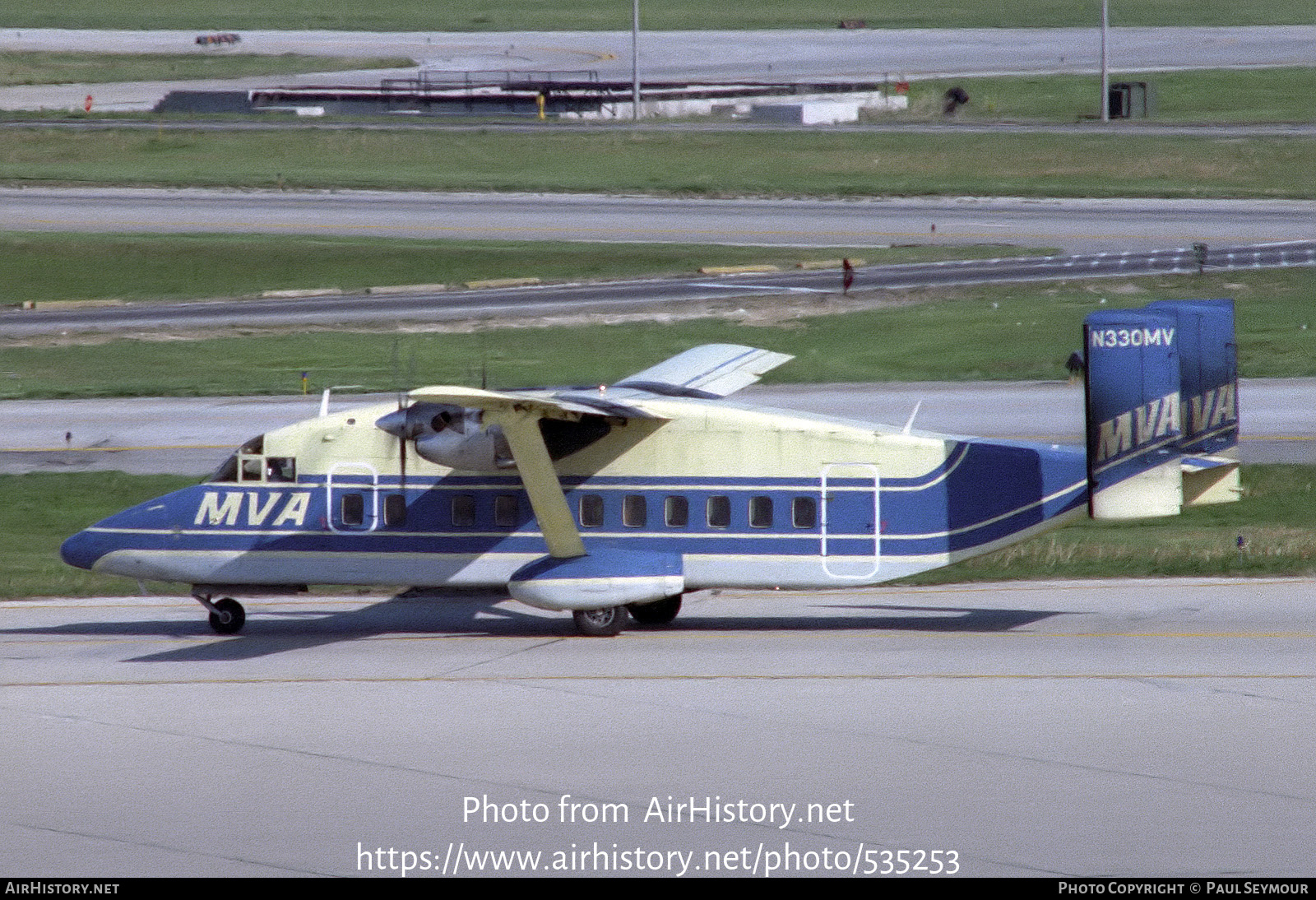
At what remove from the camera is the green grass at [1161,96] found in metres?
86.7

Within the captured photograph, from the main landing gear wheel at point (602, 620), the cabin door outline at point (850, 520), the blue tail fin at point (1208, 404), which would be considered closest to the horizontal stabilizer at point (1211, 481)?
the blue tail fin at point (1208, 404)

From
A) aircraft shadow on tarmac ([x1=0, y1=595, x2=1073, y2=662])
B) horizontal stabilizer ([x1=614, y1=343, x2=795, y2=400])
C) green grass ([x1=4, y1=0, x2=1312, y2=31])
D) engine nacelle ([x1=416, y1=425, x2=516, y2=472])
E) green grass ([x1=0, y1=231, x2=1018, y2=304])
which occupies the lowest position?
aircraft shadow on tarmac ([x1=0, y1=595, x2=1073, y2=662])

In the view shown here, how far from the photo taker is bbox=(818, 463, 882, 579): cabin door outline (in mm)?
22641

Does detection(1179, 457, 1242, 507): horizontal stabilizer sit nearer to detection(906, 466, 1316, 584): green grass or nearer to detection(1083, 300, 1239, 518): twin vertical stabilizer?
detection(1083, 300, 1239, 518): twin vertical stabilizer

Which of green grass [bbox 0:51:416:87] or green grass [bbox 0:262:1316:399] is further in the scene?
green grass [bbox 0:51:416:87]

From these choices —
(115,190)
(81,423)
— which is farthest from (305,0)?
(81,423)

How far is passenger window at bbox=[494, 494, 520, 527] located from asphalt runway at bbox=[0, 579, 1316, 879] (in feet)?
5.21

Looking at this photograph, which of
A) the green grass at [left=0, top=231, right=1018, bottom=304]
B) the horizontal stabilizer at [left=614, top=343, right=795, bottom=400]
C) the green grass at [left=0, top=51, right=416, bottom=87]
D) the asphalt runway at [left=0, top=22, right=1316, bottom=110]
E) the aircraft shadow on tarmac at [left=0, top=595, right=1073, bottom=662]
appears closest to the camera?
the aircraft shadow on tarmac at [left=0, top=595, right=1073, bottom=662]

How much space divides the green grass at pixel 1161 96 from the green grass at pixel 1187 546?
5733 cm

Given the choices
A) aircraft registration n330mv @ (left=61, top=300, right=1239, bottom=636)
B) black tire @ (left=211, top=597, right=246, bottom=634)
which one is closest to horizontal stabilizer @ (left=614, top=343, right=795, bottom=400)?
aircraft registration n330mv @ (left=61, top=300, right=1239, bottom=636)

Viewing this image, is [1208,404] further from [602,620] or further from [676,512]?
[602,620]

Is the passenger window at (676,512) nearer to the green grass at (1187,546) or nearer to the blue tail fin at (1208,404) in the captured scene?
the green grass at (1187,546)

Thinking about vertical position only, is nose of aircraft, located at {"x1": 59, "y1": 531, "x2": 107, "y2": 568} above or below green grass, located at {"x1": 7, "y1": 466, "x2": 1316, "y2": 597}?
above

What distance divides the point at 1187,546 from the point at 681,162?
169ft
